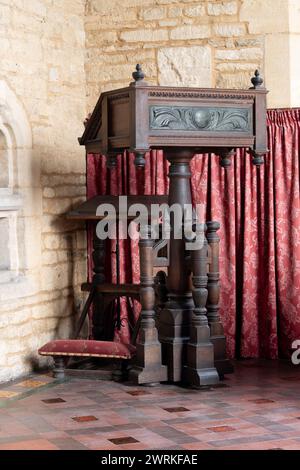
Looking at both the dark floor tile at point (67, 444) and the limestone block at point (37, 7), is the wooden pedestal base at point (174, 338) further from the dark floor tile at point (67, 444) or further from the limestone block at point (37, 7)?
the limestone block at point (37, 7)

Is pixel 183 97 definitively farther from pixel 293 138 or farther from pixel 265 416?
pixel 265 416

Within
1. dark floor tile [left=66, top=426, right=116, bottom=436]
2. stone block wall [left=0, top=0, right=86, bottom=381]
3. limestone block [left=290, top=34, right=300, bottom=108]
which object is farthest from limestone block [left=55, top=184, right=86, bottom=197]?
dark floor tile [left=66, top=426, right=116, bottom=436]

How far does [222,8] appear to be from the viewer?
7000mm

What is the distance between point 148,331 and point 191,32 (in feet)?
→ 8.21

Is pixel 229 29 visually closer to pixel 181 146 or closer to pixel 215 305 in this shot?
pixel 181 146

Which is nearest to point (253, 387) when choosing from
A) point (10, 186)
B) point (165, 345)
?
point (165, 345)

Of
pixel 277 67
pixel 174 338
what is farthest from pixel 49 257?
pixel 277 67

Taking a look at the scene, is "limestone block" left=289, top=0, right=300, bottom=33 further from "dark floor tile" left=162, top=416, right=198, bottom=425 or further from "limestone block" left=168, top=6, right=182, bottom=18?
"dark floor tile" left=162, top=416, right=198, bottom=425

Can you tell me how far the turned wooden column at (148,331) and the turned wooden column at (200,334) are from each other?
0.70 feet

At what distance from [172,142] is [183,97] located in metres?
0.30

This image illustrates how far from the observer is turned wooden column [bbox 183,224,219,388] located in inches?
233

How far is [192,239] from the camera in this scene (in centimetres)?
602

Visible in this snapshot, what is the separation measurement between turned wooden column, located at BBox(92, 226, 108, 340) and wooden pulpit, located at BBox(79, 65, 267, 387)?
0.79 meters

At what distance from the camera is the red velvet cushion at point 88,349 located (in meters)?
6.15
